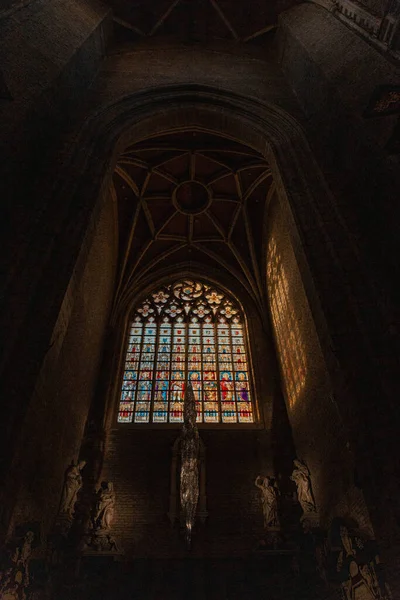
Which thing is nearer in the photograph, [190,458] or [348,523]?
[348,523]

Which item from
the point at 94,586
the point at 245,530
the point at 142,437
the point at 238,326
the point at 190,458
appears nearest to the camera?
the point at 94,586

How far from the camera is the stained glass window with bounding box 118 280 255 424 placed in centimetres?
1123

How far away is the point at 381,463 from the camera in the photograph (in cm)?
437

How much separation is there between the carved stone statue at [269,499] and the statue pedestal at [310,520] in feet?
2.50

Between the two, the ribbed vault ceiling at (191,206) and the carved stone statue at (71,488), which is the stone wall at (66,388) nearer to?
the carved stone statue at (71,488)

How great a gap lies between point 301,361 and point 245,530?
3.91m

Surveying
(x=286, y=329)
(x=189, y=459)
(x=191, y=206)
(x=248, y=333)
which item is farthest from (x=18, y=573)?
(x=191, y=206)

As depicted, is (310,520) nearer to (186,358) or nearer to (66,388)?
(66,388)

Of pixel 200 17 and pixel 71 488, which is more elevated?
pixel 200 17

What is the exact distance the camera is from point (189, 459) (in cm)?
800

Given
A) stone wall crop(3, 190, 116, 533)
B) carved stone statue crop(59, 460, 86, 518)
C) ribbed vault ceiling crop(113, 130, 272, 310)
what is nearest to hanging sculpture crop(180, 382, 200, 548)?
carved stone statue crop(59, 460, 86, 518)

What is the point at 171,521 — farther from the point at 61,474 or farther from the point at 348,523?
the point at 348,523

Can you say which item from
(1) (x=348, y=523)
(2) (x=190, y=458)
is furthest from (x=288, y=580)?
(2) (x=190, y=458)

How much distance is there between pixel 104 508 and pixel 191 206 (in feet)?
31.5
